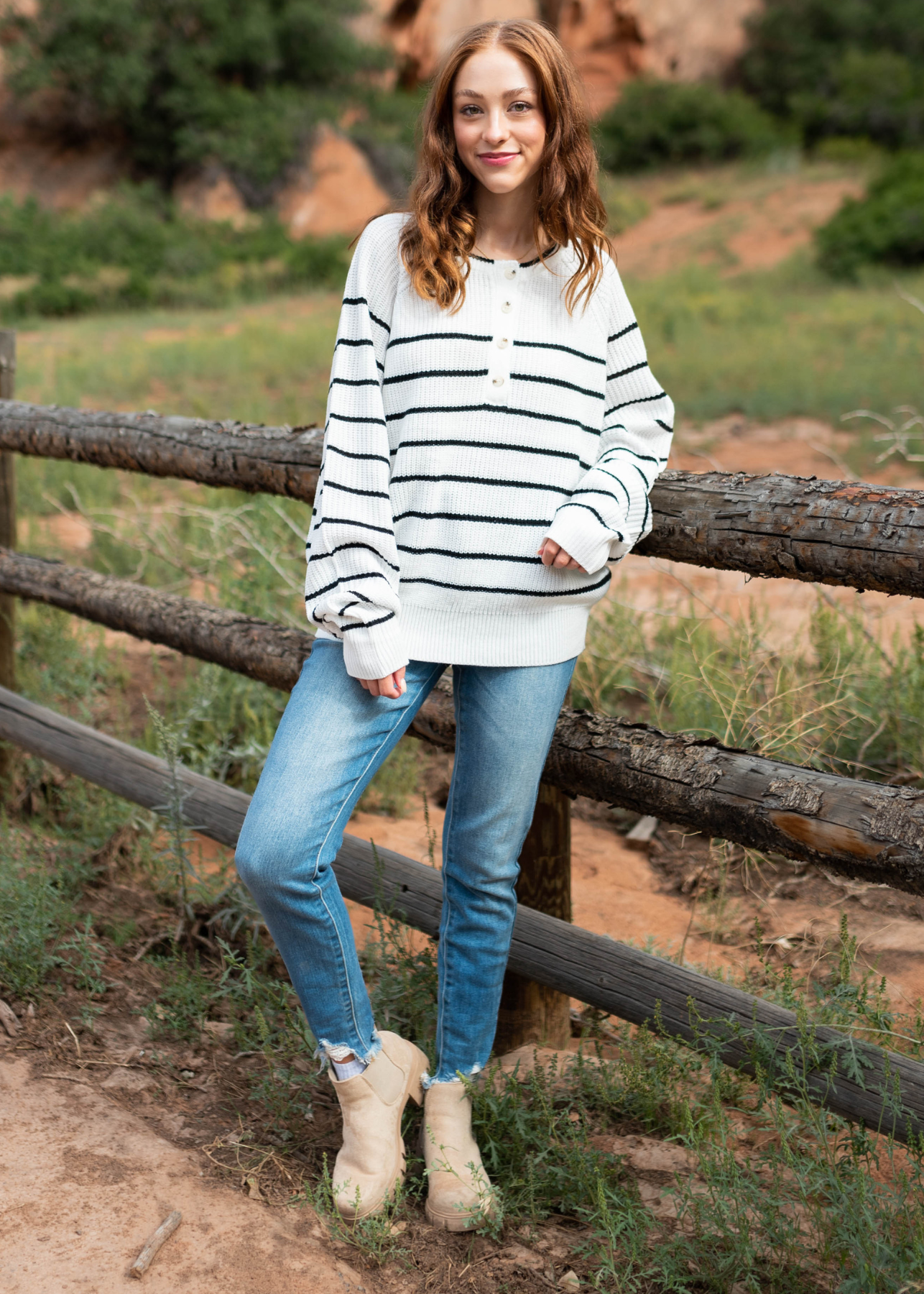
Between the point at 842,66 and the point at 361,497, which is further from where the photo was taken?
the point at 842,66

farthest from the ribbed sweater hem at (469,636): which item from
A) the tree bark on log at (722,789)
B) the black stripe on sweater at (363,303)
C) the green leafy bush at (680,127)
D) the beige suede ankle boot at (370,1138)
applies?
the green leafy bush at (680,127)

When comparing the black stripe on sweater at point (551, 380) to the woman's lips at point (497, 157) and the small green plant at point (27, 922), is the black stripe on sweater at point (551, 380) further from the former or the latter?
the small green plant at point (27, 922)

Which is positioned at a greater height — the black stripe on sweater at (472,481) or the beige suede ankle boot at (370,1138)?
the black stripe on sweater at (472,481)

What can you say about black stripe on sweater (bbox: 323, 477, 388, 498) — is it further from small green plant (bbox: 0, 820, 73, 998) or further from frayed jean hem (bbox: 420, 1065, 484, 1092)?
small green plant (bbox: 0, 820, 73, 998)

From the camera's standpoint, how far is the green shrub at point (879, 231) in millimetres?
14938

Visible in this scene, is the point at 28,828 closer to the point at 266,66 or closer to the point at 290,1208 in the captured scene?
the point at 290,1208

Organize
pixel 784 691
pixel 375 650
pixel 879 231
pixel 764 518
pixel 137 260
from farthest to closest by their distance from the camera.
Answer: pixel 137 260 → pixel 879 231 → pixel 784 691 → pixel 764 518 → pixel 375 650

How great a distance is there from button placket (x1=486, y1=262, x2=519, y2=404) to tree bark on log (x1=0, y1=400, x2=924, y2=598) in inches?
16.2

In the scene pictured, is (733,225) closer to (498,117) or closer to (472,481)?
(498,117)

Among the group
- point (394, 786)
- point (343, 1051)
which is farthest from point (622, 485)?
point (394, 786)

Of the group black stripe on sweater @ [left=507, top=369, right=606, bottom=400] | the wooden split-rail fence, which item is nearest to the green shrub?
the wooden split-rail fence

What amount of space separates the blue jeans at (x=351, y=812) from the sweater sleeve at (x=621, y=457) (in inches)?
9.7

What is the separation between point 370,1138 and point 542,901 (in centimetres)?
67

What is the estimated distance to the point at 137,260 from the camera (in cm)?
2073
